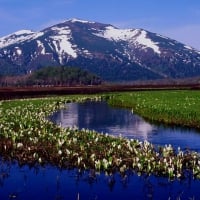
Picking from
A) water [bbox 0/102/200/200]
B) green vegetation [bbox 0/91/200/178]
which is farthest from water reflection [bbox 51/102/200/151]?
water [bbox 0/102/200/200]

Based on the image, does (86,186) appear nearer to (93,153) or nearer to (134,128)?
(93,153)

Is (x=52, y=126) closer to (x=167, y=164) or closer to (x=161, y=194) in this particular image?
(x=167, y=164)

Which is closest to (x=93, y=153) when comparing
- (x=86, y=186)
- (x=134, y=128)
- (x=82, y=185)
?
(x=82, y=185)

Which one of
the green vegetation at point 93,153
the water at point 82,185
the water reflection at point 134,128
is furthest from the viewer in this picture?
the water reflection at point 134,128

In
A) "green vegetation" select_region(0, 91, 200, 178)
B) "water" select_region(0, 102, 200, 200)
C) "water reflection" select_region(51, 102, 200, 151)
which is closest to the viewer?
"water" select_region(0, 102, 200, 200)

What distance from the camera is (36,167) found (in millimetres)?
22656

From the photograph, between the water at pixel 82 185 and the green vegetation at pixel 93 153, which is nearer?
the water at pixel 82 185

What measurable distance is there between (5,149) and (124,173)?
25.5ft

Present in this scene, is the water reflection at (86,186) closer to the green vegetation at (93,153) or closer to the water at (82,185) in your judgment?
the water at (82,185)

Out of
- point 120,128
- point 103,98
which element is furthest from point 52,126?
point 103,98

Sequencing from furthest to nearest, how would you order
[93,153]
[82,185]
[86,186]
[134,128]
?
[134,128] → [93,153] → [82,185] → [86,186]

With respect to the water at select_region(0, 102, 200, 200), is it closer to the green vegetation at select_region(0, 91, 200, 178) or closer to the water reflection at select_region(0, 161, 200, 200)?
the water reflection at select_region(0, 161, 200, 200)

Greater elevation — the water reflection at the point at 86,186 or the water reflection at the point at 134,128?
the water reflection at the point at 134,128

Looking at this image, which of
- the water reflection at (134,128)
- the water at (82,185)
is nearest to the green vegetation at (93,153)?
the water at (82,185)
